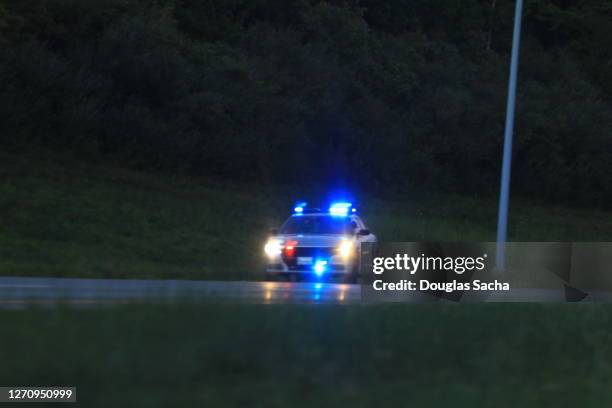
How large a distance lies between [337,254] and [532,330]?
10.9 meters

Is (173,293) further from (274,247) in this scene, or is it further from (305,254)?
(274,247)

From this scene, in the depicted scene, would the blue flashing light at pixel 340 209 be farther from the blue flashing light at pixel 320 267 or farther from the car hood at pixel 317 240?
the blue flashing light at pixel 320 267

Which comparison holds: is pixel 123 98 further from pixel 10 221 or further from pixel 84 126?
pixel 10 221

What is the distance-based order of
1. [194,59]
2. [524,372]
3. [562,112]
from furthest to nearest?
[562,112] → [194,59] → [524,372]

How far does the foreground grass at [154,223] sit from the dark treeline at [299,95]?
2231 millimetres

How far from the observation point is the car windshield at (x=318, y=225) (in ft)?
81.1

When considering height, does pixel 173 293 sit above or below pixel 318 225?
below

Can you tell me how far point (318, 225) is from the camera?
24984 millimetres

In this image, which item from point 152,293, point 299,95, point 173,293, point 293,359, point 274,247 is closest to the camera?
point 293,359

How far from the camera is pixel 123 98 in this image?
4172 cm

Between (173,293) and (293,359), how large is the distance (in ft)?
12.0

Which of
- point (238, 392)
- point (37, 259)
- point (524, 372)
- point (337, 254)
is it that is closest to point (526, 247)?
point (337, 254)

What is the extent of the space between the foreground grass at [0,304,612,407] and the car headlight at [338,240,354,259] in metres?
10.7

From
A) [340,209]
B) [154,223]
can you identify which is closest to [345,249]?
[340,209]
